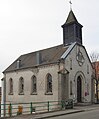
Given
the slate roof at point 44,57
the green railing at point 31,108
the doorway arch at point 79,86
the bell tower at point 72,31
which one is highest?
the bell tower at point 72,31

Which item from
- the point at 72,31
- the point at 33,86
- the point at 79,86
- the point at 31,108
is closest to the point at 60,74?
the point at 79,86

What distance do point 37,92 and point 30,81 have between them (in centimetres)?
245

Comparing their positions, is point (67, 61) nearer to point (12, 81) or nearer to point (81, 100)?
point (81, 100)

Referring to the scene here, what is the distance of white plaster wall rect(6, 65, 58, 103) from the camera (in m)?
33.9

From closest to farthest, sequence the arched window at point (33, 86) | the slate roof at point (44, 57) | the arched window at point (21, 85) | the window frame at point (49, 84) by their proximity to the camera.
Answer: the window frame at point (49, 84)
the slate roof at point (44, 57)
the arched window at point (33, 86)
the arched window at point (21, 85)

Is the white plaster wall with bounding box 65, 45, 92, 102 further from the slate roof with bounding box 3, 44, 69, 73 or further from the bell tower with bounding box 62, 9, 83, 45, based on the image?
the slate roof with bounding box 3, 44, 69, 73

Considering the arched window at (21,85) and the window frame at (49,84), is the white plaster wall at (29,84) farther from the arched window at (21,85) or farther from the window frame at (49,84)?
the arched window at (21,85)

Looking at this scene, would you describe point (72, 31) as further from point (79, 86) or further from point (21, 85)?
point (21, 85)

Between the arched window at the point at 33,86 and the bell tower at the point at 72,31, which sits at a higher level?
the bell tower at the point at 72,31

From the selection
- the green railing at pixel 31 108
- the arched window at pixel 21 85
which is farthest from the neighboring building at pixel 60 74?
the green railing at pixel 31 108

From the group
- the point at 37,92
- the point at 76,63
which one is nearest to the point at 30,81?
the point at 37,92

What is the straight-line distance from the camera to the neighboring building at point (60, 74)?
109 ft

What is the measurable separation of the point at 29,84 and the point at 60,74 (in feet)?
27.6

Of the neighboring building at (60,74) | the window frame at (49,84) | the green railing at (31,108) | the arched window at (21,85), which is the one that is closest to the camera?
the green railing at (31,108)
